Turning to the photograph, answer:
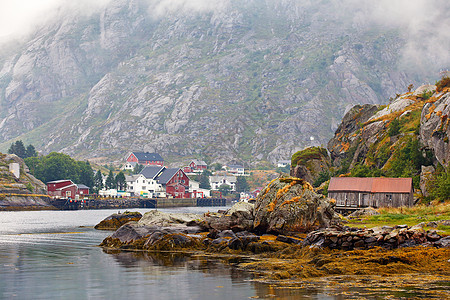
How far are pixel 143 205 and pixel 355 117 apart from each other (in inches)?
3460

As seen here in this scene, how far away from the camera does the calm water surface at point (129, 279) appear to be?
2489cm

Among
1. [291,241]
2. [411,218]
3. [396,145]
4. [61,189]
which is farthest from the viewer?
[61,189]

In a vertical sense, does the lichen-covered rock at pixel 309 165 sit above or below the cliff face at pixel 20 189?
above

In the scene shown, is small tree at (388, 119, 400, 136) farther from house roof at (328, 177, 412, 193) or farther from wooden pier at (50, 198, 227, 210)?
wooden pier at (50, 198, 227, 210)

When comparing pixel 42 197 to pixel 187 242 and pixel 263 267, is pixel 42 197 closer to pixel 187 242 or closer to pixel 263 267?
pixel 187 242

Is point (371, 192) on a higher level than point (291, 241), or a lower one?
higher

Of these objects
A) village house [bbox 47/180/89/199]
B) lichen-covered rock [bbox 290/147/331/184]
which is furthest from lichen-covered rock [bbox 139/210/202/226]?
village house [bbox 47/180/89/199]

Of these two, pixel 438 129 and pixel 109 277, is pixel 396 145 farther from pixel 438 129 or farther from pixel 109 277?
pixel 109 277

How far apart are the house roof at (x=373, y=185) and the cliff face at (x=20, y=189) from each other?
313 ft

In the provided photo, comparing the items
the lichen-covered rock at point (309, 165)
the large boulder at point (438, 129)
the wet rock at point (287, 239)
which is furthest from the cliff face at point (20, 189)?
the wet rock at point (287, 239)

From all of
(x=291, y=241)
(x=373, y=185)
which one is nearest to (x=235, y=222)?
(x=291, y=241)

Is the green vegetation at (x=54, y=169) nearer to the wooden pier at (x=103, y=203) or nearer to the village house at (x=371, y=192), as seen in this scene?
the wooden pier at (x=103, y=203)

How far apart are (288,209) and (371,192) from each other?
37.7 meters

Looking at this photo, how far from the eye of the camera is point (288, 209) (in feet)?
154
